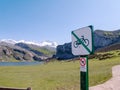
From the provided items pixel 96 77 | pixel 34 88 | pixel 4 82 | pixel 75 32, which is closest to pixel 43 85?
pixel 34 88

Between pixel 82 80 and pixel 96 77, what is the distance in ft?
78.5

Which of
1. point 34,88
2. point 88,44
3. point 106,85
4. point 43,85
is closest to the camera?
point 88,44

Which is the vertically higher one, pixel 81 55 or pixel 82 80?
pixel 81 55

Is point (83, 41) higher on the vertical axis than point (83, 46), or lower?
higher

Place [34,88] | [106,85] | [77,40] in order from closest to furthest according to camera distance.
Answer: [77,40] → [106,85] → [34,88]

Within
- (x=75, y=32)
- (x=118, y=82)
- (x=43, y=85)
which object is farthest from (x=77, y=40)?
(x=43, y=85)

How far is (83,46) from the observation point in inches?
193

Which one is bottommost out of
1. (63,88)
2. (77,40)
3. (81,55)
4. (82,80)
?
(63,88)

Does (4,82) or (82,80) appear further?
(4,82)

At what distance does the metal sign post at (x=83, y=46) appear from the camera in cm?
478

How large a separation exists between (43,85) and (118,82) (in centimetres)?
811

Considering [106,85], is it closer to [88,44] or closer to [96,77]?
[96,77]

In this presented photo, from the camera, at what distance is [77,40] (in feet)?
16.7

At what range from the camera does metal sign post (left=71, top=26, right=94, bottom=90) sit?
15.7 feet
